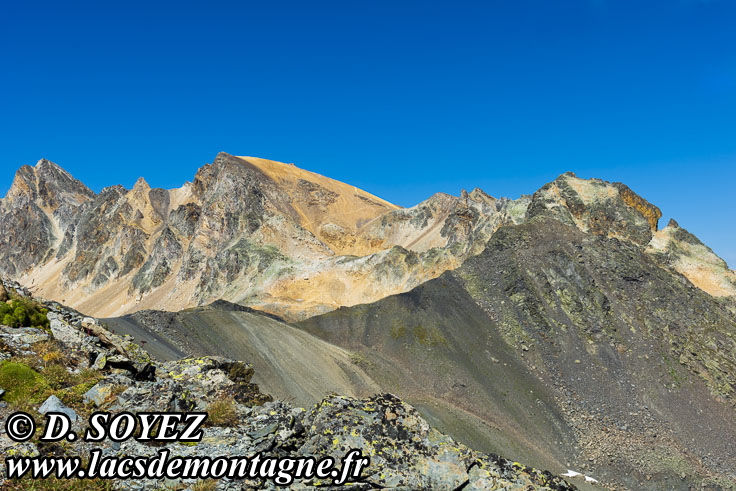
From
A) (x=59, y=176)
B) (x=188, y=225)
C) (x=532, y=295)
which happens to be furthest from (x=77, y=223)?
(x=532, y=295)

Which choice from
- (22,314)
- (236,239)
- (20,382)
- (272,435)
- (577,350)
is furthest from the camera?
(236,239)

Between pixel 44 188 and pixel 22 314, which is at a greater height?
pixel 44 188

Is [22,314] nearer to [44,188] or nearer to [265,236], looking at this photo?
[265,236]

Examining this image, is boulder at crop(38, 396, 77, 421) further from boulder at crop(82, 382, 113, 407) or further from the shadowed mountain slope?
the shadowed mountain slope

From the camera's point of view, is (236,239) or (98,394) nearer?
(98,394)

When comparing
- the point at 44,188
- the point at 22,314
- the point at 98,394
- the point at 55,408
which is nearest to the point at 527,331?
the point at 22,314

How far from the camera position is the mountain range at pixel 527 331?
126 ft

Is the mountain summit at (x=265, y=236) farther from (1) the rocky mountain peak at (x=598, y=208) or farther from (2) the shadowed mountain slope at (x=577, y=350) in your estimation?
(2) the shadowed mountain slope at (x=577, y=350)

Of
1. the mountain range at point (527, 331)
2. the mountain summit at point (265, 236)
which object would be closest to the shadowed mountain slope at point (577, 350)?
the mountain range at point (527, 331)

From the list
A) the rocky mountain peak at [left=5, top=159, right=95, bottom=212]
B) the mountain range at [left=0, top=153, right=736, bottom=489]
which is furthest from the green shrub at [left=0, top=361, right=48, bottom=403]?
the rocky mountain peak at [left=5, top=159, right=95, bottom=212]

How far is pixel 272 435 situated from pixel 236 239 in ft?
311

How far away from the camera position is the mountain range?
38375 mm

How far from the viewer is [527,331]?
50812mm

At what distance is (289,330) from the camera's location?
48094 millimetres
